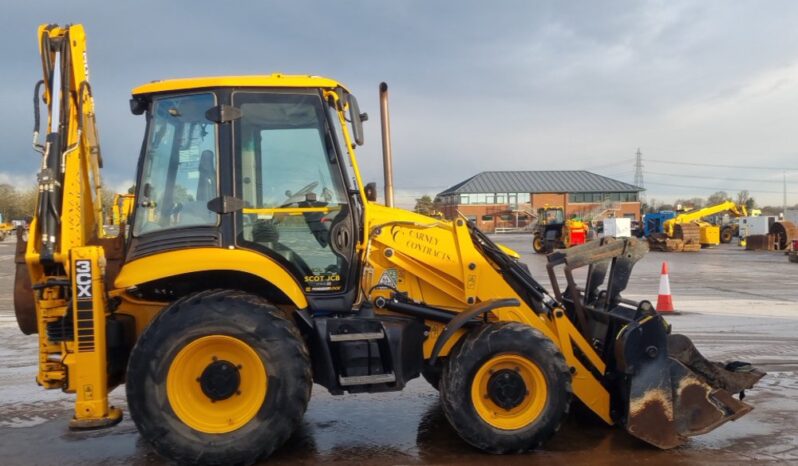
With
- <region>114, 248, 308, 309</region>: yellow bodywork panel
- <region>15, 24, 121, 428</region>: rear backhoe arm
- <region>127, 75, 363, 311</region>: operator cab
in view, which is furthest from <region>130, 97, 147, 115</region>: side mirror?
<region>114, 248, 308, 309</region>: yellow bodywork panel

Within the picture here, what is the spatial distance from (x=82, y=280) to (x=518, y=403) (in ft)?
10.0

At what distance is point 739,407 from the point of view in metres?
4.47

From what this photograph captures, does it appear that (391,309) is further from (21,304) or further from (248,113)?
(21,304)

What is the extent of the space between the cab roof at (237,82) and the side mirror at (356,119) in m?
0.20

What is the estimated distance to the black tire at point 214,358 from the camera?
411cm

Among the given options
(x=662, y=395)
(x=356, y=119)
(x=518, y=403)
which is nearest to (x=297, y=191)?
(x=356, y=119)

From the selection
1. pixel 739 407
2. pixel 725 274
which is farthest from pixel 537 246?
pixel 739 407

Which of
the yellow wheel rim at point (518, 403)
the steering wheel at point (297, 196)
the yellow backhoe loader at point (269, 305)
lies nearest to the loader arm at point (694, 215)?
the yellow backhoe loader at point (269, 305)

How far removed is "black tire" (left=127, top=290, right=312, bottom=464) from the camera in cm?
411

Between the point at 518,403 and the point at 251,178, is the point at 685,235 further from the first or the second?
the point at 251,178

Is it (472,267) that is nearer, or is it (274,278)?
(274,278)

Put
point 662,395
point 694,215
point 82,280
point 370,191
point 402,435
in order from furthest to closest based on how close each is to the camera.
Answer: point 694,215 < point 402,435 < point 370,191 < point 662,395 < point 82,280

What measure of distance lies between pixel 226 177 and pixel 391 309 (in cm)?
151

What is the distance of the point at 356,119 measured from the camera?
4.50 m
